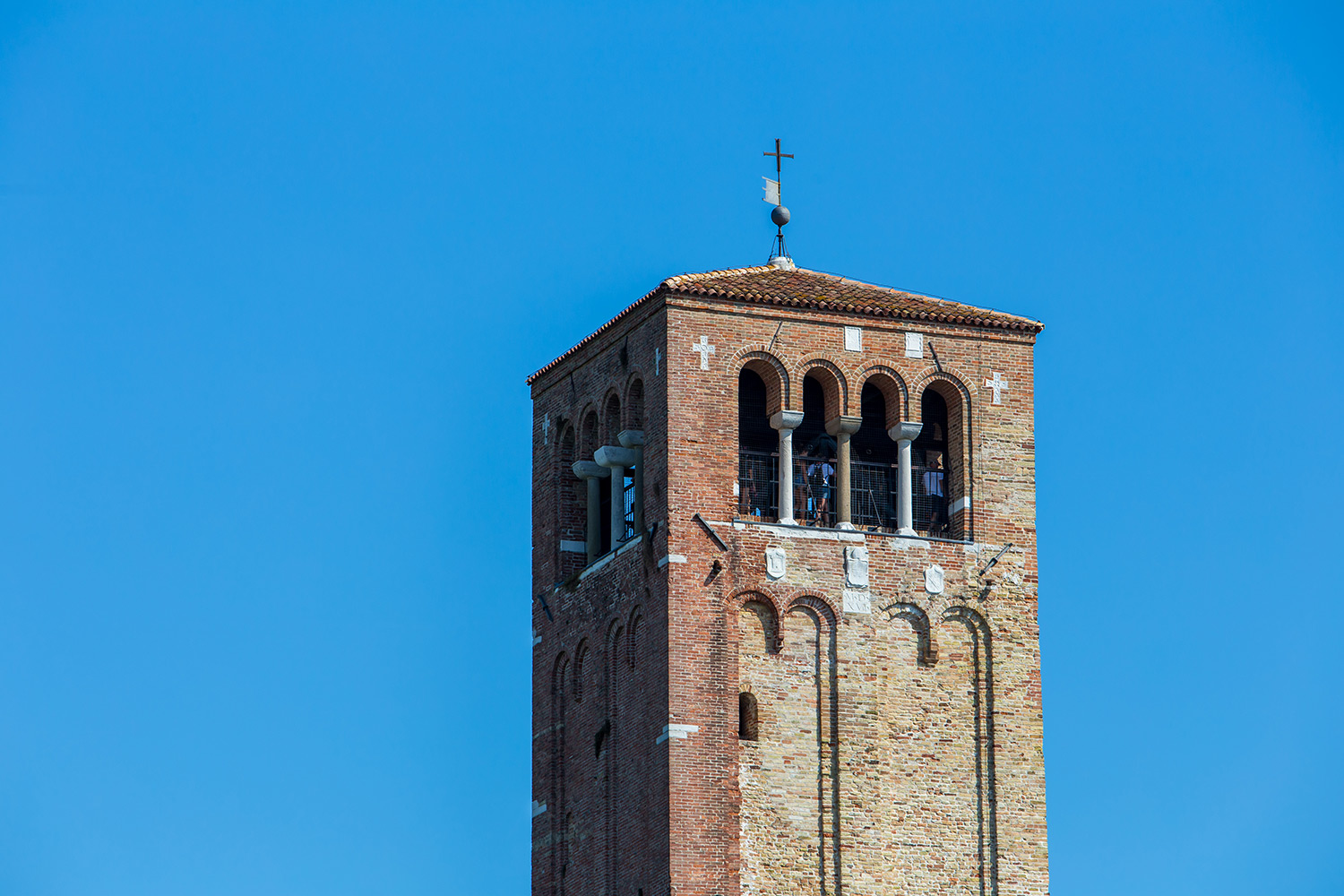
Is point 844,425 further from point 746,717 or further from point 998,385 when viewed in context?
point 746,717

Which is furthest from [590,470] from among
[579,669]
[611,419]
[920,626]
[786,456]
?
[920,626]

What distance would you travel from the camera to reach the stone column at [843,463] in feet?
203

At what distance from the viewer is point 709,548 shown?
6047 cm

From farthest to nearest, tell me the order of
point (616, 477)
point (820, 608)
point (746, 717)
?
point (616, 477) < point (820, 608) < point (746, 717)

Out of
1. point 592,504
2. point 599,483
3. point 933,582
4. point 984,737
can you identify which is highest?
point 599,483

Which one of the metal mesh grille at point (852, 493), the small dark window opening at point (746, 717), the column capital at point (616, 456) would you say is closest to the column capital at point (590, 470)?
the column capital at point (616, 456)

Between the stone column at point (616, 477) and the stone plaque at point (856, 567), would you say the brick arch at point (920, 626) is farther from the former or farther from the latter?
the stone column at point (616, 477)

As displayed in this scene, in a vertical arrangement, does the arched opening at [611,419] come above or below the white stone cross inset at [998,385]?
below

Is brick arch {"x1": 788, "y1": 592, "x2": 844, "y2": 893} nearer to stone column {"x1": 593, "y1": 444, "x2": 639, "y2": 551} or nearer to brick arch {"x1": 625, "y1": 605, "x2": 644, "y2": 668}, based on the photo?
brick arch {"x1": 625, "y1": 605, "x2": 644, "y2": 668}

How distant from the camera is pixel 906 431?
62219 millimetres

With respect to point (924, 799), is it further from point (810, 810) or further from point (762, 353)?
point (762, 353)

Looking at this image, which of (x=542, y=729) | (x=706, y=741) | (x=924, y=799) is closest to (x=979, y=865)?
(x=924, y=799)

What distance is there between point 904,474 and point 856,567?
7.34ft

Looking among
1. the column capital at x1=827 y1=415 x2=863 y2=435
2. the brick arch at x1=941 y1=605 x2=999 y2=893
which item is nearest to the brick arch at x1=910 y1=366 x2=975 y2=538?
the column capital at x1=827 y1=415 x2=863 y2=435
